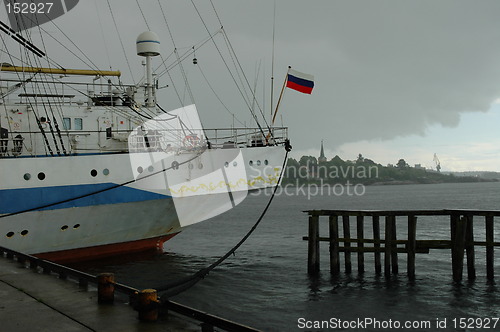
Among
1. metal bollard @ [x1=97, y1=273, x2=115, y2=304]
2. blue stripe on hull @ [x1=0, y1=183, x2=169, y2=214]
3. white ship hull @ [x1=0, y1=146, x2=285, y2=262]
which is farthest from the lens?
white ship hull @ [x1=0, y1=146, x2=285, y2=262]

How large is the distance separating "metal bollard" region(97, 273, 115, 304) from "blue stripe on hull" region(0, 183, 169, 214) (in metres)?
9.63

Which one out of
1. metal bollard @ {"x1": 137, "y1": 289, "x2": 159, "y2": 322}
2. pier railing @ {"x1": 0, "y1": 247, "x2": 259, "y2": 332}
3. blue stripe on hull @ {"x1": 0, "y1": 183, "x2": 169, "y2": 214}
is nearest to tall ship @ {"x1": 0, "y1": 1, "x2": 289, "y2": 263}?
blue stripe on hull @ {"x1": 0, "y1": 183, "x2": 169, "y2": 214}

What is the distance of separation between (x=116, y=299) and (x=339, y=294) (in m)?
9.87

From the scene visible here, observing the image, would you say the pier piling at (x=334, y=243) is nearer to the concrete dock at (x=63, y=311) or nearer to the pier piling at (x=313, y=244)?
the pier piling at (x=313, y=244)

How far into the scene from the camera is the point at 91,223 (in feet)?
60.3

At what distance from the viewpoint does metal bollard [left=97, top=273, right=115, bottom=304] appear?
342 inches

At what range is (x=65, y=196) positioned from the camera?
56.9 feet

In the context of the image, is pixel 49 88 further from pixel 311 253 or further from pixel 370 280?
pixel 370 280

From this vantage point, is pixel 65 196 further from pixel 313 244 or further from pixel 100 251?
pixel 313 244

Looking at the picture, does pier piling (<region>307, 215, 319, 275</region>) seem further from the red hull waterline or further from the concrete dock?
the concrete dock

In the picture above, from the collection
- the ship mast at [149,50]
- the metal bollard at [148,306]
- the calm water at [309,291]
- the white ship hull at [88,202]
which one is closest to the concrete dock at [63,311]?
the metal bollard at [148,306]

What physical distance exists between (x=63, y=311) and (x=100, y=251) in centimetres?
1166

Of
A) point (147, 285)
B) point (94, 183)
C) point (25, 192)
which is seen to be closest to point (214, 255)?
point (147, 285)

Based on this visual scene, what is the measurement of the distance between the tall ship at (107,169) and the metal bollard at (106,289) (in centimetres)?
882
